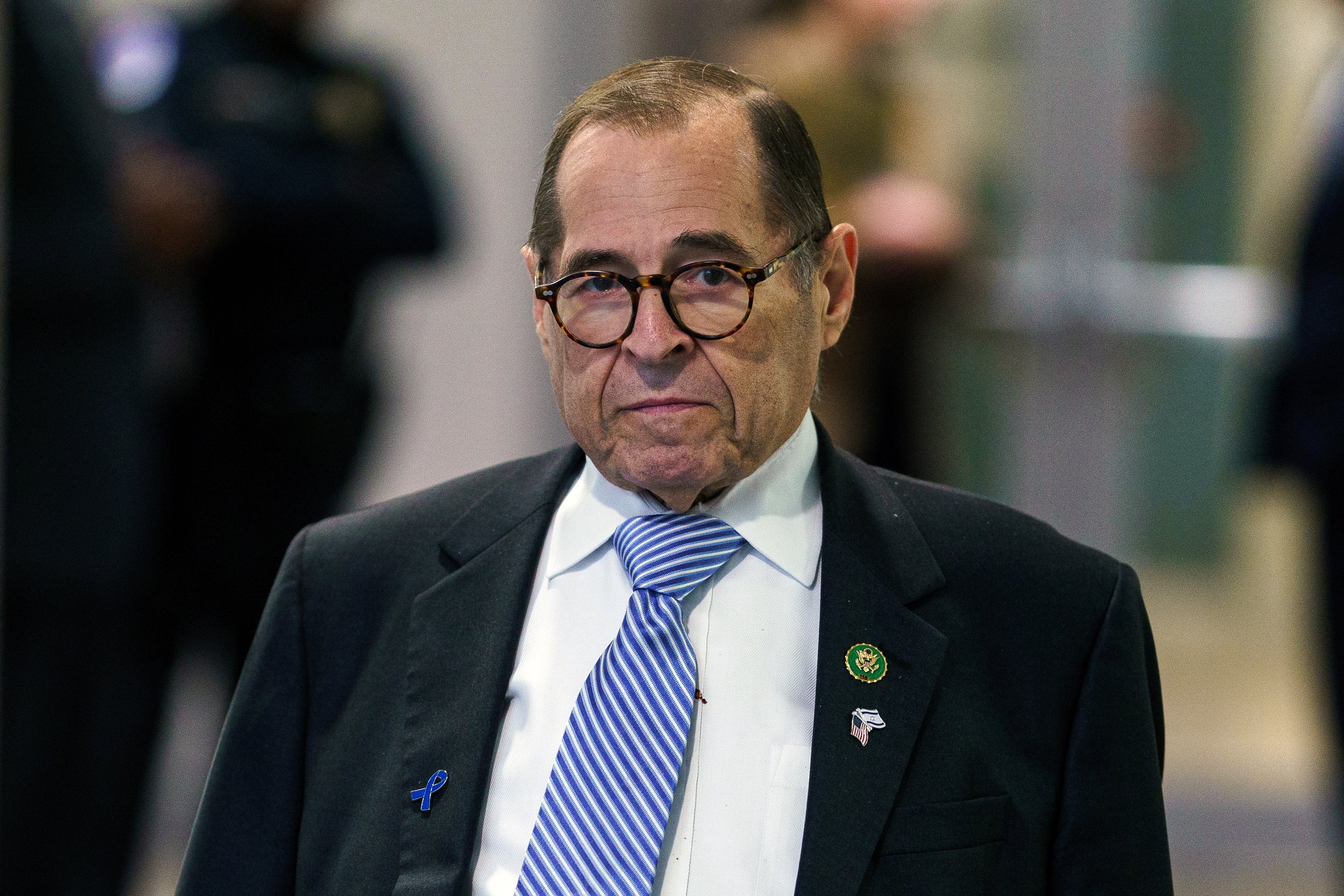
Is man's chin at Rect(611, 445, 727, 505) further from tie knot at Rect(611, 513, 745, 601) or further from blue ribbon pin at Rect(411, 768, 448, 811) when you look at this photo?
blue ribbon pin at Rect(411, 768, 448, 811)

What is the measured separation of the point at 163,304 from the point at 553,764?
285 centimetres

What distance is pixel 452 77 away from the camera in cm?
521

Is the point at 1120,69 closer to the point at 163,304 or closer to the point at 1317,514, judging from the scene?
the point at 1317,514

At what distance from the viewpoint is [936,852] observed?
1.42 meters

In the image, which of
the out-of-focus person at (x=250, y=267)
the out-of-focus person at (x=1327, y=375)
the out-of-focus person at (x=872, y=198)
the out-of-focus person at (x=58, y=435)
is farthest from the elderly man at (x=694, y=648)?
the out-of-focus person at (x=872, y=198)

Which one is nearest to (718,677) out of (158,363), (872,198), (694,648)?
(694,648)

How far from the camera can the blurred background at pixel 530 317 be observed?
326 cm

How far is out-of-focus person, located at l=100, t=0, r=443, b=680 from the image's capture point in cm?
387

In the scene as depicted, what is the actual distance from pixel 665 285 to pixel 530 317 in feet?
12.7

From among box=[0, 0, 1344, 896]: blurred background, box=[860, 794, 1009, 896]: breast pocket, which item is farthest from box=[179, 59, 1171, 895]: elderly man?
box=[0, 0, 1344, 896]: blurred background

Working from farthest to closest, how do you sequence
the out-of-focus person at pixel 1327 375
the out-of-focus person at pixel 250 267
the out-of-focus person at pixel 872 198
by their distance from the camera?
the out-of-focus person at pixel 872 198 → the out-of-focus person at pixel 250 267 → the out-of-focus person at pixel 1327 375

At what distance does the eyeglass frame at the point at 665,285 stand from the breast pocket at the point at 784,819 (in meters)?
0.35

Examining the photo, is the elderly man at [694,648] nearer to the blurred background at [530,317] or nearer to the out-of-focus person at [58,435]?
the blurred background at [530,317]

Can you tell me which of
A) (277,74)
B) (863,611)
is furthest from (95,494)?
(863,611)
